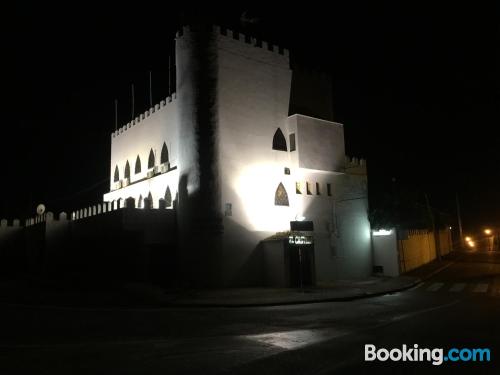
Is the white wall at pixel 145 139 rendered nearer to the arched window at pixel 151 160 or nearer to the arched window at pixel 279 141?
the arched window at pixel 151 160

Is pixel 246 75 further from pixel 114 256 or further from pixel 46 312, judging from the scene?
pixel 46 312

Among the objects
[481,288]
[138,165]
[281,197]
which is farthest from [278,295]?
[138,165]

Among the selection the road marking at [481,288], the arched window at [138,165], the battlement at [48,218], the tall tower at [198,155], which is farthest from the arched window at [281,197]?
the battlement at [48,218]

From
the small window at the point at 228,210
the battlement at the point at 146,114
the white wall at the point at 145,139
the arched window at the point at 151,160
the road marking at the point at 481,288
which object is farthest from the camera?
the arched window at the point at 151,160

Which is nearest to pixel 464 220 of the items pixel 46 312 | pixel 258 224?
pixel 258 224

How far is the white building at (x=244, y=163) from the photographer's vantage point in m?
22.9

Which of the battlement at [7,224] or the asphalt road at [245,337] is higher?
the battlement at [7,224]

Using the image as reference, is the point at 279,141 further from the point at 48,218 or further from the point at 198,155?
the point at 48,218

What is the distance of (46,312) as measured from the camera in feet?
49.4

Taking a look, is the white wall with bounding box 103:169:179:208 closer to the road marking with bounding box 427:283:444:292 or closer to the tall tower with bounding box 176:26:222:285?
the tall tower with bounding box 176:26:222:285

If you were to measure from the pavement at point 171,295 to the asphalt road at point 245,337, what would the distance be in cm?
123

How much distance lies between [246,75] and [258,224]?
8.52m

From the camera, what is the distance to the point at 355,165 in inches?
1212

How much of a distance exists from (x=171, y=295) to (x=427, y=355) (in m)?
13.0
